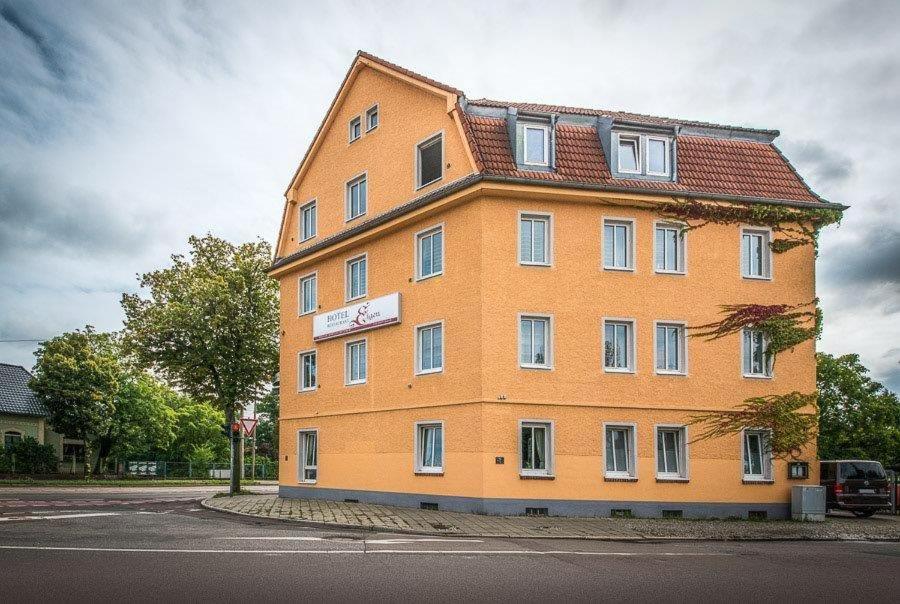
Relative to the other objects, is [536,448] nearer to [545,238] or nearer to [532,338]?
[532,338]

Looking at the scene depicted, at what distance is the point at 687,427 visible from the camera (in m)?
24.5

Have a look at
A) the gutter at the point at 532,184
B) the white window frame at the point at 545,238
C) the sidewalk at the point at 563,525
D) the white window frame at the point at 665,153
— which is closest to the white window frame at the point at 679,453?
the sidewalk at the point at 563,525

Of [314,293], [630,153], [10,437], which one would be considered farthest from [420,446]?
[10,437]

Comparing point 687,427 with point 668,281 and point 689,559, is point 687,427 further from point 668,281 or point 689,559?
point 689,559

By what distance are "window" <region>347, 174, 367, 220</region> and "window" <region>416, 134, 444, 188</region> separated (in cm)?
315

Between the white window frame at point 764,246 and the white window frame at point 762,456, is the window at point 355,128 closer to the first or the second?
the white window frame at point 764,246

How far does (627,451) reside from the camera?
24.1 m

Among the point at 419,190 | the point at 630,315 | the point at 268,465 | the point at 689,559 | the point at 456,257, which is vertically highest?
the point at 419,190

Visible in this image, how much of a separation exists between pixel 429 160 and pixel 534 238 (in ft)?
14.4

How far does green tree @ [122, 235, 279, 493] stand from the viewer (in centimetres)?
3322

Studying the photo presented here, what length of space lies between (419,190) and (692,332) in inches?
343

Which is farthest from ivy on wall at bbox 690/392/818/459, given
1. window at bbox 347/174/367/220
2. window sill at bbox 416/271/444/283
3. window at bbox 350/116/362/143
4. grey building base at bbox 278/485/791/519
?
window at bbox 350/116/362/143

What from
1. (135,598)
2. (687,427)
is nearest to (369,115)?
(687,427)

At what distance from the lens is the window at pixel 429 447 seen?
24.8 m
